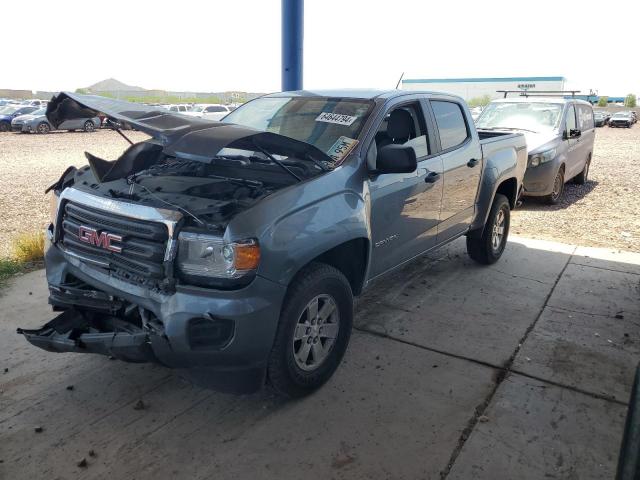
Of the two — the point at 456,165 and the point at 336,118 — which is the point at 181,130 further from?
the point at 456,165

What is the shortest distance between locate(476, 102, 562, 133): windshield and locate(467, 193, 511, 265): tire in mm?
4440

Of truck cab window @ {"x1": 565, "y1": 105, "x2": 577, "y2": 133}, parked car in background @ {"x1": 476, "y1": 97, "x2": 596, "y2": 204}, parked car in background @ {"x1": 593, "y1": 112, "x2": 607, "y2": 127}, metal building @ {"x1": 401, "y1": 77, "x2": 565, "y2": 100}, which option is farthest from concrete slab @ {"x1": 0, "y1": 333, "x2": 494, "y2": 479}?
metal building @ {"x1": 401, "y1": 77, "x2": 565, "y2": 100}

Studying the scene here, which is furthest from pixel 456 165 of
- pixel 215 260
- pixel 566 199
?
pixel 566 199

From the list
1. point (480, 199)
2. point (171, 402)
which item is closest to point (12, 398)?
point (171, 402)

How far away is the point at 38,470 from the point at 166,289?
44.2 inches

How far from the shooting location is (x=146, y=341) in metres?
2.82

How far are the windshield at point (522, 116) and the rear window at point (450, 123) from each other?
538 cm

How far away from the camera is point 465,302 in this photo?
5.05m

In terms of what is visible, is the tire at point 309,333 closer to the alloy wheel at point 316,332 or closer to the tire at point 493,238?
the alloy wheel at point 316,332

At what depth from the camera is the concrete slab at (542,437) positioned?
111 inches

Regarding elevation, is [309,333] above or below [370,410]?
above

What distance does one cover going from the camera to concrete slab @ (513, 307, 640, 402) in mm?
3705

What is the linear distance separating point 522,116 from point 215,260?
9139 mm

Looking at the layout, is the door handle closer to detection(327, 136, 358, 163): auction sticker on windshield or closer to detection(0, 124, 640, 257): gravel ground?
detection(327, 136, 358, 163): auction sticker on windshield
